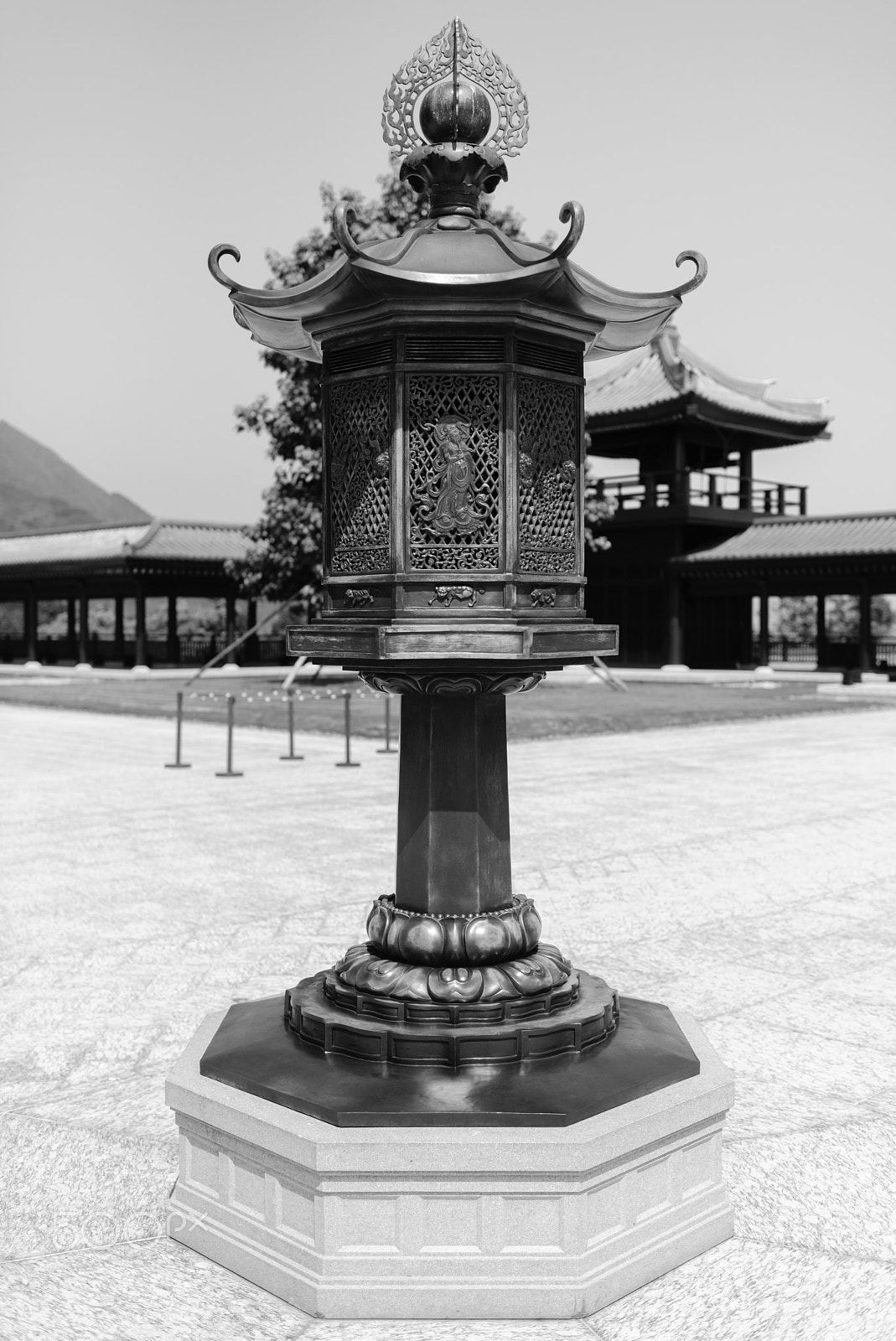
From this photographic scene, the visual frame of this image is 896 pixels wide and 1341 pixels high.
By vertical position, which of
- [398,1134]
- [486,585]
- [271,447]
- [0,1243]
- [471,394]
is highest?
[271,447]

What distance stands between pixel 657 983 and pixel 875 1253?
7.83 feet

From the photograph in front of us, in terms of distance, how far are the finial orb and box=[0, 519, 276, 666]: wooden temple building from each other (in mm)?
34620

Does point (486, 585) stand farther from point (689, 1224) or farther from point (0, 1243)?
point (0, 1243)

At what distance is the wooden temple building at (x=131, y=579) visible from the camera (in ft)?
126

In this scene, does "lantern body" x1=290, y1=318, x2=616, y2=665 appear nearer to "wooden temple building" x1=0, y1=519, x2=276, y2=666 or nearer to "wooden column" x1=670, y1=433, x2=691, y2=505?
"wooden column" x1=670, y1=433, x2=691, y2=505

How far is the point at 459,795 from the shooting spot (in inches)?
151

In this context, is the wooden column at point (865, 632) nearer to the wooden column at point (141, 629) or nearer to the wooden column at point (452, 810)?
the wooden column at point (141, 629)

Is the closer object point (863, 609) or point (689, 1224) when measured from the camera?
point (689, 1224)

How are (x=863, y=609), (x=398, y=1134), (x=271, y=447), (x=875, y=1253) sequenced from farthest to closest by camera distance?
(x=863, y=609) → (x=271, y=447) → (x=875, y=1253) → (x=398, y=1134)

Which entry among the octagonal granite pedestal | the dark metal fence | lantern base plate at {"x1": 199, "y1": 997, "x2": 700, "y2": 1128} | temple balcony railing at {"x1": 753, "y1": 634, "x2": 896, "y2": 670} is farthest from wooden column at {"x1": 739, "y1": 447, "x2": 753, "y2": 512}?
the octagonal granite pedestal

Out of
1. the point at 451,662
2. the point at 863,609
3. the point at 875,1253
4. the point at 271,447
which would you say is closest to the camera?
the point at 875,1253

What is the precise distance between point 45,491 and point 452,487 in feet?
626

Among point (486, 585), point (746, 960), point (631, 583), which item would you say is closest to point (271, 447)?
point (631, 583)

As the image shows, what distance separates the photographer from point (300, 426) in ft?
85.0
